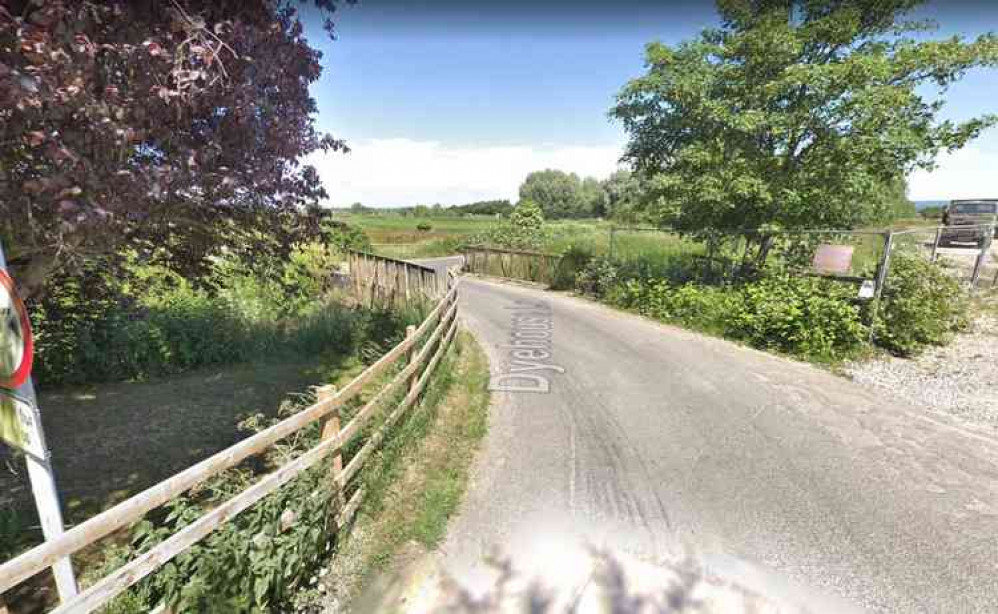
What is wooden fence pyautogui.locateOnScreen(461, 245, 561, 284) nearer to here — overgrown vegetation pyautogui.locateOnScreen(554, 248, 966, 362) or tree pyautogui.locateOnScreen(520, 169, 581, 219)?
overgrown vegetation pyautogui.locateOnScreen(554, 248, 966, 362)

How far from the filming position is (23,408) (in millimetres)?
1703

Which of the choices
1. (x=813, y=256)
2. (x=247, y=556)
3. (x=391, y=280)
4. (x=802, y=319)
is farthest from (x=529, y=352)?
(x=813, y=256)

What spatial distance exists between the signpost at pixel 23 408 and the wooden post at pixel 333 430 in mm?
1373

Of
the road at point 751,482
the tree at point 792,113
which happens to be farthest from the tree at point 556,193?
the road at point 751,482

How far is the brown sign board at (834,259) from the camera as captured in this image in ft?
26.9

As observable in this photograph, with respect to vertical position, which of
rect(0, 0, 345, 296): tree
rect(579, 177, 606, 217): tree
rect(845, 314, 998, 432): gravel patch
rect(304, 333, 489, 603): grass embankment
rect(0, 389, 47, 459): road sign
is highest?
rect(579, 177, 606, 217): tree

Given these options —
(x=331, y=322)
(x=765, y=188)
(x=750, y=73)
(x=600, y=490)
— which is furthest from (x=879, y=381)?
(x=331, y=322)

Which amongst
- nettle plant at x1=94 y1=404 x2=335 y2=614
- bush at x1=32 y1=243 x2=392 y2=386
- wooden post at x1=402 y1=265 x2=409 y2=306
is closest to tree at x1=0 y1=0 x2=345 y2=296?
bush at x1=32 y1=243 x2=392 y2=386

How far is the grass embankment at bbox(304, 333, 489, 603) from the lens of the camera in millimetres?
3031

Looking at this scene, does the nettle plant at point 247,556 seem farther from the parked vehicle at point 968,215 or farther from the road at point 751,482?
the parked vehicle at point 968,215

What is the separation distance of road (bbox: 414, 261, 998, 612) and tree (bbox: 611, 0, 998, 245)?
13.5 feet

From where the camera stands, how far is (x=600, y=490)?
13.0ft

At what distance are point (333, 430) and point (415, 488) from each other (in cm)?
115

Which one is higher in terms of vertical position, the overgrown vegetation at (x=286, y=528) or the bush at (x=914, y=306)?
the bush at (x=914, y=306)
